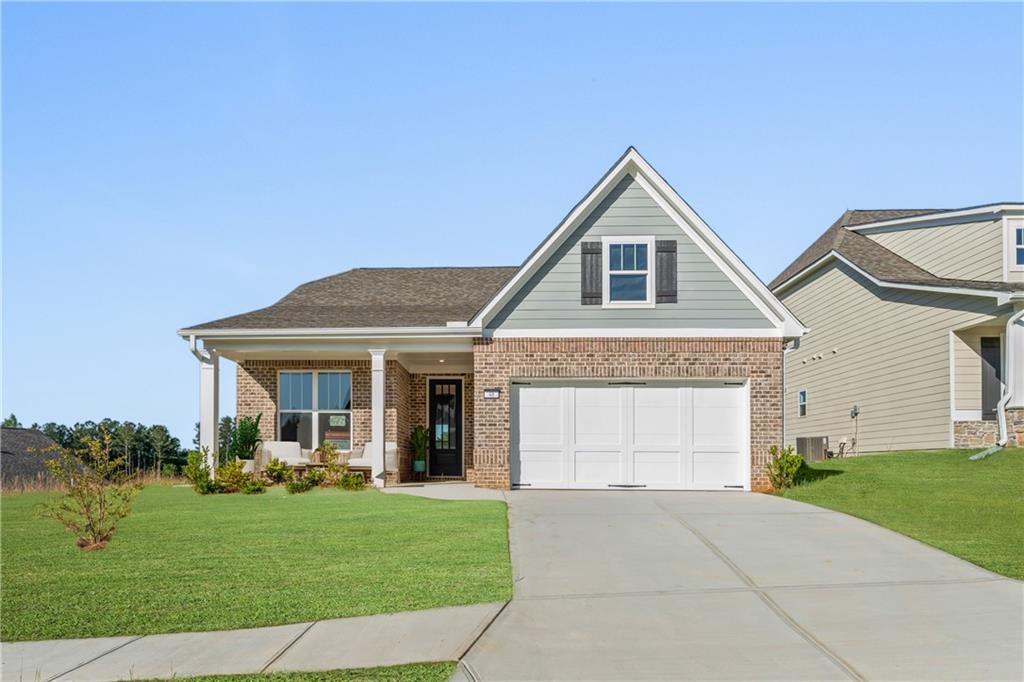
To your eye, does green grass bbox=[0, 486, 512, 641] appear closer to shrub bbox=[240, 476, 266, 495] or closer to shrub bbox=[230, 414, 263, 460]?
shrub bbox=[240, 476, 266, 495]

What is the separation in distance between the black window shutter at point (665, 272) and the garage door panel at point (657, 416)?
1.80m

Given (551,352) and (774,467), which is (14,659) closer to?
(551,352)

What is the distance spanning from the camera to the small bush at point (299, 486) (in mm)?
18688

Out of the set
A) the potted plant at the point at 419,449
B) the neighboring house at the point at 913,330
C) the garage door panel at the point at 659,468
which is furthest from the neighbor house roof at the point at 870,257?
the potted plant at the point at 419,449

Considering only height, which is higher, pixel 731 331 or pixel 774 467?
pixel 731 331

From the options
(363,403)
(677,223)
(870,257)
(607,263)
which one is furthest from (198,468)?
(870,257)

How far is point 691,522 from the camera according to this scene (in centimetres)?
1391

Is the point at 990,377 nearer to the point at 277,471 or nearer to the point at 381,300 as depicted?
the point at 381,300

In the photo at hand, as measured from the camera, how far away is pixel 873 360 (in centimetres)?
2581

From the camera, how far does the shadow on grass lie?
61.8ft

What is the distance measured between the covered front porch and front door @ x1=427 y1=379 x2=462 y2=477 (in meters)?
0.02

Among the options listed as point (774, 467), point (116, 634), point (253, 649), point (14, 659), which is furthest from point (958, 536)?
point (14, 659)

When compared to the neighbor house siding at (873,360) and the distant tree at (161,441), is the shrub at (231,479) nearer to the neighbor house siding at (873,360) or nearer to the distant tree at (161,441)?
the neighbor house siding at (873,360)

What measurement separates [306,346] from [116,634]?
39.1 feet
